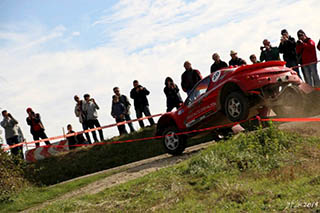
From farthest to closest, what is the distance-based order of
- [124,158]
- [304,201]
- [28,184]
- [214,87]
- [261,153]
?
[124,158]
[28,184]
[214,87]
[261,153]
[304,201]

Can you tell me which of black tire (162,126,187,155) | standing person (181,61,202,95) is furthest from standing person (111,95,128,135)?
black tire (162,126,187,155)

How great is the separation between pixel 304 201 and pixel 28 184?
9.82m

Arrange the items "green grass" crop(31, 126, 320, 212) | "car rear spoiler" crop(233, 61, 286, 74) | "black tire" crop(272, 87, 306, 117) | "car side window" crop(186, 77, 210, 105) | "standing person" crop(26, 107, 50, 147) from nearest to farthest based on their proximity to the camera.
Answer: "green grass" crop(31, 126, 320, 212)
"black tire" crop(272, 87, 306, 117)
"car rear spoiler" crop(233, 61, 286, 74)
"car side window" crop(186, 77, 210, 105)
"standing person" crop(26, 107, 50, 147)

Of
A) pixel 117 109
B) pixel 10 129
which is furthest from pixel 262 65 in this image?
pixel 10 129

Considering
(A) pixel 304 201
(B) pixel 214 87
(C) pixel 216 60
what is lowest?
(A) pixel 304 201

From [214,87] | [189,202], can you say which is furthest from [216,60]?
[189,202]

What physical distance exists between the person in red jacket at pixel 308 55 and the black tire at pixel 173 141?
17.2ft

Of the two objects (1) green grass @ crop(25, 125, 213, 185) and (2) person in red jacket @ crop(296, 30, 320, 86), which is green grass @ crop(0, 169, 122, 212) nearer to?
(1) green grass @ crop(25, 125, 213, 185)

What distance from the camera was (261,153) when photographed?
8898 mm

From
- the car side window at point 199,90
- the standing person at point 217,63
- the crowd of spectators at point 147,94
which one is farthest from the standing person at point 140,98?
the car side window at point 199,90

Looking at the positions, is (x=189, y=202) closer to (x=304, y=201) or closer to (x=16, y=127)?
(x=304, y=201)

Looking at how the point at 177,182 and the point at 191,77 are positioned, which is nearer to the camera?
the point at 177,182

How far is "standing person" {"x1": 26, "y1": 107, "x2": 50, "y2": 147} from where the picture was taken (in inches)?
659

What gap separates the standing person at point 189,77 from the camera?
1432cm
